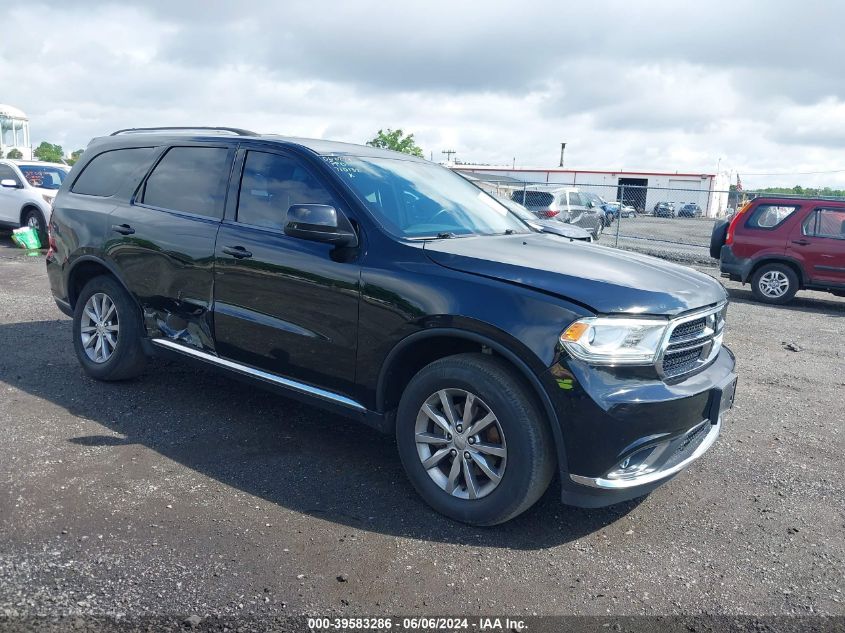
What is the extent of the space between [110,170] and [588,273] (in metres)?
3.91

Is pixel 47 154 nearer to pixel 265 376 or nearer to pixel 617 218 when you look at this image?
pixel 617 218

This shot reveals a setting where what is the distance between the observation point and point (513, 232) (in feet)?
14.9

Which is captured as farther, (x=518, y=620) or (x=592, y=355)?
(x=592, y=355)

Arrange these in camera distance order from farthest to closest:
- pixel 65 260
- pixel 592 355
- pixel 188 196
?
pixel 65 260
pixel 188 196
pixel 592 355

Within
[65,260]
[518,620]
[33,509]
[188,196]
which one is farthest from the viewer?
[65,260]

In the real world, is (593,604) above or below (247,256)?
below

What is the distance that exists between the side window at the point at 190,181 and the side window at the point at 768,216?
31.7ft

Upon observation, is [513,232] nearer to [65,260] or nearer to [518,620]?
[518,620]

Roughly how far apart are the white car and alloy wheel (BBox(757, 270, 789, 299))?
12.9m

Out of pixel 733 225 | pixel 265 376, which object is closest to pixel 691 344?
pixel 265 376

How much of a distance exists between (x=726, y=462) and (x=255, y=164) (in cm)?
349

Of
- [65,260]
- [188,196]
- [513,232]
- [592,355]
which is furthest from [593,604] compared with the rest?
[65,260]

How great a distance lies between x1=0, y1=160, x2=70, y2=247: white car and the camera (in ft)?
46.0

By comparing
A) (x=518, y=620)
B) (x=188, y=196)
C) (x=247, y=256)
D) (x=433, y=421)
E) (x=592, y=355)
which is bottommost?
(x=518, y=620)
